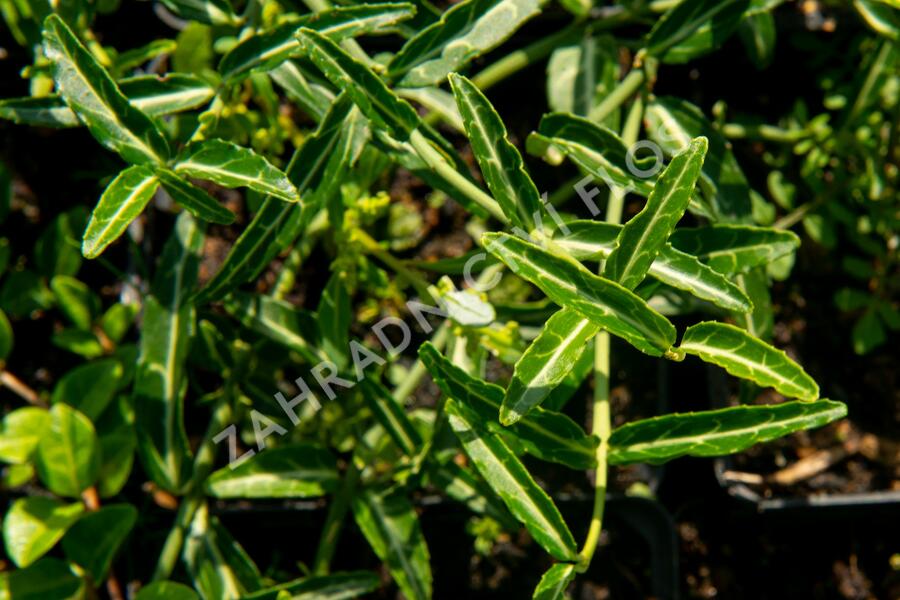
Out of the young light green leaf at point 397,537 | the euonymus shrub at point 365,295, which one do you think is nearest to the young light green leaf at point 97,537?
the euonymus shrub at point 365,295

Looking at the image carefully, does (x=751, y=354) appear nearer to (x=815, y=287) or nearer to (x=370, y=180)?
(x=370, y=180)

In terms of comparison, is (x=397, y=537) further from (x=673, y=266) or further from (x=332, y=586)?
(x=673, y=266)

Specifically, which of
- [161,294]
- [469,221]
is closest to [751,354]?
[161,294]

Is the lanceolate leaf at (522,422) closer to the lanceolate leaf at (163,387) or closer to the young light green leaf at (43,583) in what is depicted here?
the lanceolate leaf at (163,387)

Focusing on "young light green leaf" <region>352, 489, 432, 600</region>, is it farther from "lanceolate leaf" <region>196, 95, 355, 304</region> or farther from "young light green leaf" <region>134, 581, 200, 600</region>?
"lanceolate leaf" <region>196, 95, 355, 304</region>

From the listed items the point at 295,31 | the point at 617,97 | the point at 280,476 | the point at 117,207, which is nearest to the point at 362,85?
the point at 295,31

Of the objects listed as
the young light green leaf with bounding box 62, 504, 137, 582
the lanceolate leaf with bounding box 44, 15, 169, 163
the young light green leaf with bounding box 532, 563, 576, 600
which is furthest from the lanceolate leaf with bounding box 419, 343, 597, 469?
the young light green leaf with bounding box 62, 504, 137, 582
